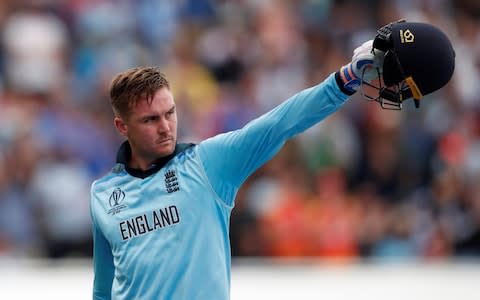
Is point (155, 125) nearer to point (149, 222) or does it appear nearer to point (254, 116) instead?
point (149, 222)

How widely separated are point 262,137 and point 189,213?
1.46ft

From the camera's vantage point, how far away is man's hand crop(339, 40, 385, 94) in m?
4.17

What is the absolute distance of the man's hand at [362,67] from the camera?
417 centimetres

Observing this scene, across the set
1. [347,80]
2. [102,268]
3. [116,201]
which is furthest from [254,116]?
[347,80]

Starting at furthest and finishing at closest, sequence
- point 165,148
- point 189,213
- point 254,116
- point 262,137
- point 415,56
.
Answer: point 254,116 → point 165,148 → point 189,213 → point 262,137 → point 415,56

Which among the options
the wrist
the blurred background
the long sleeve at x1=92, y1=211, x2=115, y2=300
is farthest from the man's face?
the blurred background

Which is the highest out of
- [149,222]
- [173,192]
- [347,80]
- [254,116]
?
[347,80]

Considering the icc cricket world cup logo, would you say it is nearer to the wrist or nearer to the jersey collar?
the jersey collar

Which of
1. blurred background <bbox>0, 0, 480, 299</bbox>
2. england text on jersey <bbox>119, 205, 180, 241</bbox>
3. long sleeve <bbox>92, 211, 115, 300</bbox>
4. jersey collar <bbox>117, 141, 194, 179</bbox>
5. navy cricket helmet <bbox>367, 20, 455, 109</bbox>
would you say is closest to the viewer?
navy cricket helmet <bbox>367, 20, 455, 109</bbox>

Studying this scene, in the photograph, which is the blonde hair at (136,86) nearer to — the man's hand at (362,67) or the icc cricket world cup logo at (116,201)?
the icc cricket world cup logo at (116,201)

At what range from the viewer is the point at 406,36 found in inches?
164

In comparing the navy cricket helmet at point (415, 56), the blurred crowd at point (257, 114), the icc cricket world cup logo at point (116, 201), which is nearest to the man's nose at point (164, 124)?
the icc cricket world cup logo at point (116, 201)

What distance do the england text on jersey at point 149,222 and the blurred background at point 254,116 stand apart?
4014 millimetres

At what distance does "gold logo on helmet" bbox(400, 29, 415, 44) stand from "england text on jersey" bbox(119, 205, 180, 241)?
1167mm
